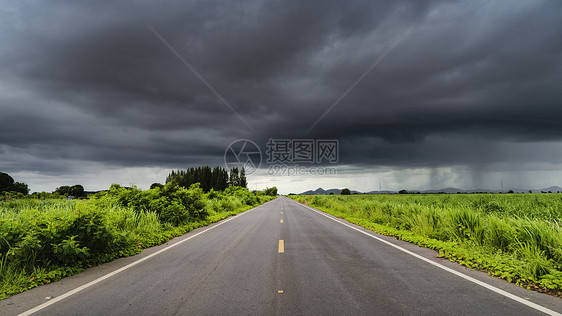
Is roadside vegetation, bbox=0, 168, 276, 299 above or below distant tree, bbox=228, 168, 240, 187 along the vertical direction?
below

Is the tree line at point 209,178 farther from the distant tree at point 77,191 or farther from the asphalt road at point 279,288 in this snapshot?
the asphalt road at point 279,288

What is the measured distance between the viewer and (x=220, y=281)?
16.2ft

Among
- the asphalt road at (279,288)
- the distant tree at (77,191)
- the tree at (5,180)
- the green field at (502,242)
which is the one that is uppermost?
the tree at (5,180)

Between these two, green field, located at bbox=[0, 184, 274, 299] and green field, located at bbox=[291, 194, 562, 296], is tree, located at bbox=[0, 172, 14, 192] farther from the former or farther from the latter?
green field, located at bbox=[291, 194, 562, 296]

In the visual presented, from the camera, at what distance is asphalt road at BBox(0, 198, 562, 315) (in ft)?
12.3

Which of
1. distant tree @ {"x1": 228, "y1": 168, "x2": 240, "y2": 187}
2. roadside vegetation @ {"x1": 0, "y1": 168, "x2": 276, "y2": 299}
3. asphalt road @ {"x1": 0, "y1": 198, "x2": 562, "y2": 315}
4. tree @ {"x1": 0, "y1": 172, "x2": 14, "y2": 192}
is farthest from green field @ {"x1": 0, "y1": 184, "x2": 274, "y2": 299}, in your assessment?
distant tree @ {"x1": 228, "y1": 168, "x2": 240, "y2": 187}

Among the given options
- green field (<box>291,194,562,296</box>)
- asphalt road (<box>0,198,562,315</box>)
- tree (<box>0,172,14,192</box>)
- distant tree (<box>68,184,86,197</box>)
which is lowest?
asphalt road (<box>0,198,562,315</box>)

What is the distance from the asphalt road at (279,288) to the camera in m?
3.76

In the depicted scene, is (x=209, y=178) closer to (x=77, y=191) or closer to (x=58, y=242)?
(x=77, y=191)

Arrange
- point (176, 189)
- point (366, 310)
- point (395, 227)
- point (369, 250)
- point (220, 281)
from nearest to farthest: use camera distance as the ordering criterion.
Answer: point (366, 310)
point (220, 281)
point (369, 250)
point (395, 227)
point (176, 189)

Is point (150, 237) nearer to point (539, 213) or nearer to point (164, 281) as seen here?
point (164, 281)

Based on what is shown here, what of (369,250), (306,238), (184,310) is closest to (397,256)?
(369,250)

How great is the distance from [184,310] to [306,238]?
6.79m

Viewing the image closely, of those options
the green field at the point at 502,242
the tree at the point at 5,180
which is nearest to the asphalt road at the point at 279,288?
the green field at the point at 502,242
